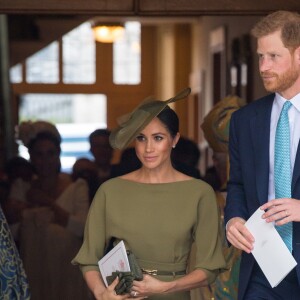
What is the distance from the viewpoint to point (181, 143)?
27.9 feet

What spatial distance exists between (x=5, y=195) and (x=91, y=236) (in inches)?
157

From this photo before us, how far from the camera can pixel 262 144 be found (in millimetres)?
4781

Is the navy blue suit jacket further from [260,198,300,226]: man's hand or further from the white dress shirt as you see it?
[260,198,300,226]: man's hand

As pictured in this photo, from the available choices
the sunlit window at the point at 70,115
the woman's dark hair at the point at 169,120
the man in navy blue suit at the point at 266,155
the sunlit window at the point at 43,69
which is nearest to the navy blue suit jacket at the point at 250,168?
the man in navy blue suit at the point at 266,155

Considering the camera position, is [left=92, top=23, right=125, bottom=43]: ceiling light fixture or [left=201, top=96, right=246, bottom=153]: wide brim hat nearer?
[left=201, top=96, right=246, bottom=153]: wide brim hat

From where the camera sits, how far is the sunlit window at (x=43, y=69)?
2381 centimetres

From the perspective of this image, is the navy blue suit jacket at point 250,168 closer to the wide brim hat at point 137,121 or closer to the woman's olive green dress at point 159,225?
the woman's olive green dress at point 159,225

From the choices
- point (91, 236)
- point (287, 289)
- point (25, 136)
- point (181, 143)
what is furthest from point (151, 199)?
point (25, 136)

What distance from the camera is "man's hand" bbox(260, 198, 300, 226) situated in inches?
175

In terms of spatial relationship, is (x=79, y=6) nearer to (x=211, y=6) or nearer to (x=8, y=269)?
(x=211, y=6)

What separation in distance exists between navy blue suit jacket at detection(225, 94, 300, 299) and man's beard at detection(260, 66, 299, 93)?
19 cm

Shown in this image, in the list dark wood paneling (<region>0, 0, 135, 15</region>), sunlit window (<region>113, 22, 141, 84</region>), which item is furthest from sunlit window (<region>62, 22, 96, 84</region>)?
dark wood paneling (<region>0, 0, 135, 15</region>)

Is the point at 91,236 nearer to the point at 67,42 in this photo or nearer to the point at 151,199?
the point at 151,199

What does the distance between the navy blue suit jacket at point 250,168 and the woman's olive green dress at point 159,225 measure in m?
0.15
